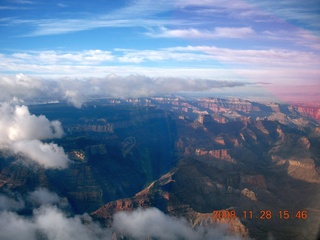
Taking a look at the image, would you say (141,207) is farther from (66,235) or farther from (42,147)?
(42,147)

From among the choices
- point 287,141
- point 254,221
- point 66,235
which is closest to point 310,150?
point 287,141

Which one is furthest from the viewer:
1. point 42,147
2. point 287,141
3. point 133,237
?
point 287,141

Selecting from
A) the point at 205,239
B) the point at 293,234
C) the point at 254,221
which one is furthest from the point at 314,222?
the point at 205,239

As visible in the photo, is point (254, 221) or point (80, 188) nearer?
point (254, 221)

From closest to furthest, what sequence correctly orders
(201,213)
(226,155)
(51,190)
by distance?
(201,213) → (51,190) → (226,155)

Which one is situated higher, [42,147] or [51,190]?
[42,147]
